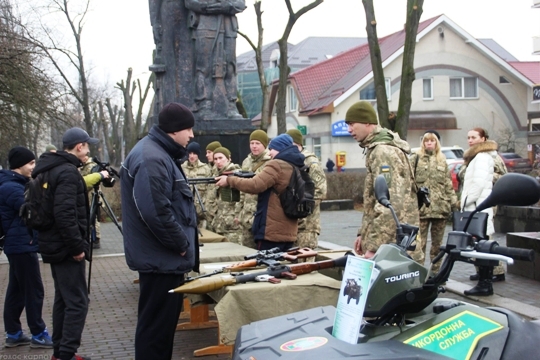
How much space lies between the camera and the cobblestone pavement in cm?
658

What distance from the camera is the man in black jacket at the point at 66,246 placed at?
5.65 metres

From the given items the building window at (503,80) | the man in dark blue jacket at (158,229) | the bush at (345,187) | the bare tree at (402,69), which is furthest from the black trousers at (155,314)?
the building window at (503,80)

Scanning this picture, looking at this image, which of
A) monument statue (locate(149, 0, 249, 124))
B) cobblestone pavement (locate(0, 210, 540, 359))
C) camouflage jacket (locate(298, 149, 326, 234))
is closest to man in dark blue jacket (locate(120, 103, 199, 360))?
cobblestone pavement (locate(0, 210, 540, 359))

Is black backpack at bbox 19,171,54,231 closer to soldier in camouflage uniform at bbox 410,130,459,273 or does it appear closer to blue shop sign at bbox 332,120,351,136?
soldier in camouflage uniform at bbox 410,130,459,273

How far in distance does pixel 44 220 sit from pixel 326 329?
3416 millimetres

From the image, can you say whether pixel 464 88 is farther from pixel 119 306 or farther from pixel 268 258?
pixel 268 258

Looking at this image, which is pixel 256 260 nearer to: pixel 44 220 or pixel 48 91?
pixel 44 220

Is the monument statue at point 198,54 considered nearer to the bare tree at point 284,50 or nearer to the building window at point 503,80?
the bare tree at point 284,50

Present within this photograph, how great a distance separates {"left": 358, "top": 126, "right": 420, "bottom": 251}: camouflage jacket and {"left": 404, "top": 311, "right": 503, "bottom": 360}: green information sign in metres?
2.65

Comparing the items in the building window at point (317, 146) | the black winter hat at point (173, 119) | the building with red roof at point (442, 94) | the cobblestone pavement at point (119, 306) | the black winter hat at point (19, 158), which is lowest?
the cobblestone pavement at point (119, 306)

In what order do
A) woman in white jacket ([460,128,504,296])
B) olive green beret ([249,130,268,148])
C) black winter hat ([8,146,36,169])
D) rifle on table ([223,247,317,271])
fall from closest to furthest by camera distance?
rifle on table ([223,247,317,271]), black winter hat ([8,146,36,169]), woman in white jacket ([460,128,504,296]), olive green beret ([249,130,268,148])

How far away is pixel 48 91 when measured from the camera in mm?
18625

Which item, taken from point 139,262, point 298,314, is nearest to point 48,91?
point 139,262

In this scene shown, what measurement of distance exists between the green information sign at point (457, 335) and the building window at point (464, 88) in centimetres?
4565
